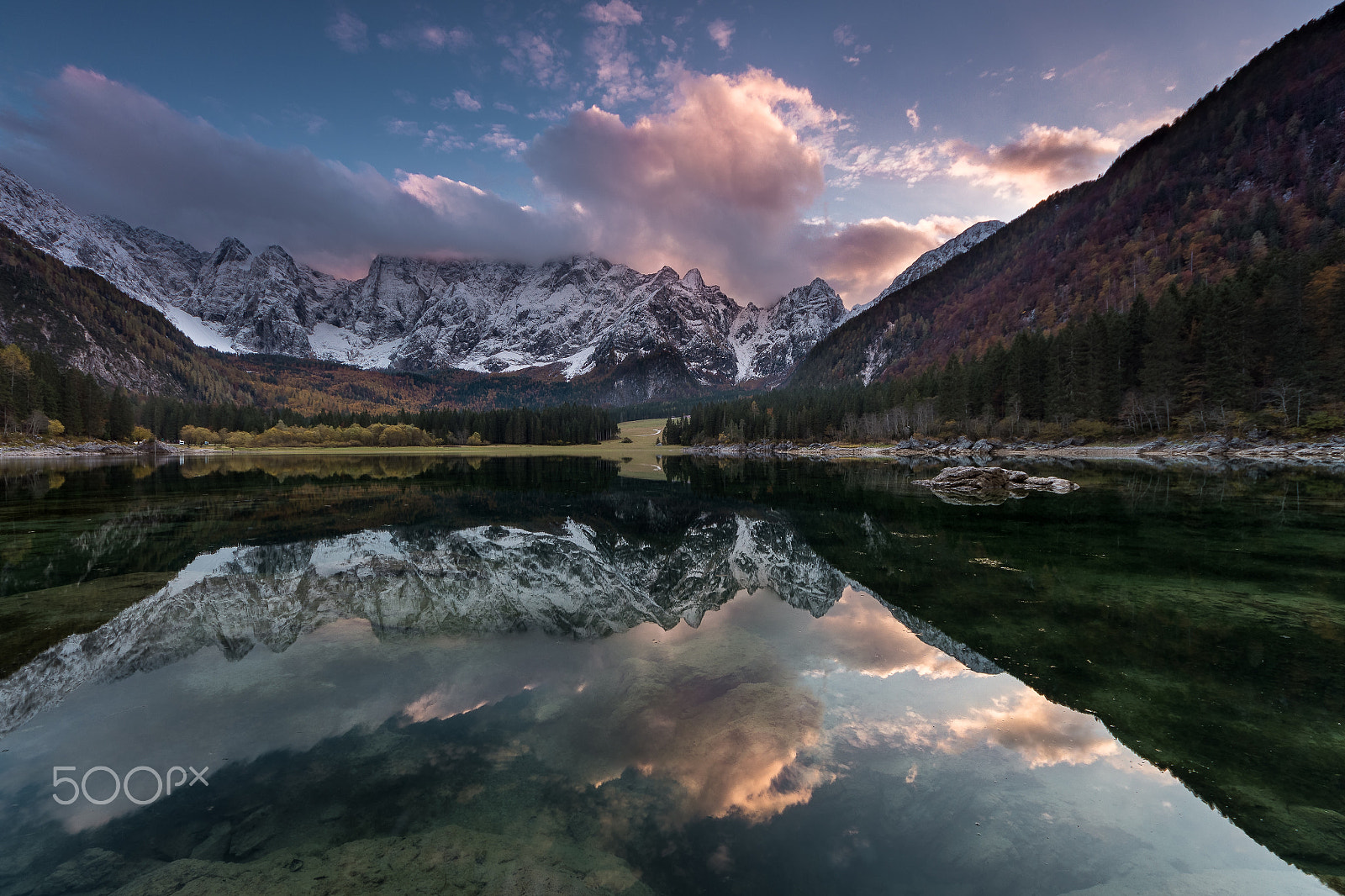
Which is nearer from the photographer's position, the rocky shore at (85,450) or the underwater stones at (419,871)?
the underwater stones at (419,871)

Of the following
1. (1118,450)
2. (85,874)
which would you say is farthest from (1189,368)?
(85,874)

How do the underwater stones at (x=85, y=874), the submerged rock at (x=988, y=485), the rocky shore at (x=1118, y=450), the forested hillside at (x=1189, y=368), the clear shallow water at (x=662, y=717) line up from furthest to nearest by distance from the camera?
the forested hillside at (x=1189, y=368)
the rocky shore at (x=1118, y=450)
the submerged rock at (x=988, y=485)
the clear shallow water at (x=662, y=717)
the underwater stones at (x=85, y=874)

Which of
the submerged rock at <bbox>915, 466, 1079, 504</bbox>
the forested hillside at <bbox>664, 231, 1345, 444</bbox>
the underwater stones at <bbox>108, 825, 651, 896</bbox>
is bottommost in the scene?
the submerged rock at <bbox>915, 466, 1079, 504</bbox>

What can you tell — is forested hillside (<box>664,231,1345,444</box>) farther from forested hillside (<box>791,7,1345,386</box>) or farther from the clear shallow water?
the clear shallow water

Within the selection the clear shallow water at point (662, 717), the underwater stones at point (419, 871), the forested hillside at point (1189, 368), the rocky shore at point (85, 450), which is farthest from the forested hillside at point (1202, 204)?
the rocky shore at point (85, 450)

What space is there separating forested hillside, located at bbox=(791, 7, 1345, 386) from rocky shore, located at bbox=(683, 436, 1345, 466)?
35301mm

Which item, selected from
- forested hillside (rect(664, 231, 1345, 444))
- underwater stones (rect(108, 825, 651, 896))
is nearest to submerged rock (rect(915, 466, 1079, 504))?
underwater stones (rect(108, 825, 651, 896))

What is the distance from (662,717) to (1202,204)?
687 ft

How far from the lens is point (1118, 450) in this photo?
75688mm

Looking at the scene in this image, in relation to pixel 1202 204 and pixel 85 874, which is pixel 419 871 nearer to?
pixel 85 874

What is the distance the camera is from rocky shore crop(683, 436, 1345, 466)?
5556 cm

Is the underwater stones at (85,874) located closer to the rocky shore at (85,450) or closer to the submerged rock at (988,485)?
the submerged rock at (988,485)

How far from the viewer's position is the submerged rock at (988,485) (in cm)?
3497

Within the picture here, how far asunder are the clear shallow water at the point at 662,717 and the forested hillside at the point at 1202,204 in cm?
11906
